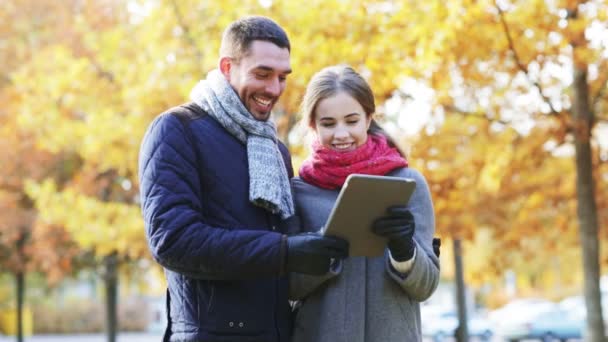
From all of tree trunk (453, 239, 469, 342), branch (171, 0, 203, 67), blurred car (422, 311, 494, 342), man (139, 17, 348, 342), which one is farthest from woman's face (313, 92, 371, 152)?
blurred car (422, 311, 494, 342)

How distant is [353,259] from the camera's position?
11.7 ft

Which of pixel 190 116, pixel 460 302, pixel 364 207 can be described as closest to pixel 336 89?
pixel 190 116

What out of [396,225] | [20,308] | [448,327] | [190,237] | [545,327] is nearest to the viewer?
[190,237]

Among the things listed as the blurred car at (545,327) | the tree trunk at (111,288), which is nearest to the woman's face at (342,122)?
the tree trunk at (111,288)

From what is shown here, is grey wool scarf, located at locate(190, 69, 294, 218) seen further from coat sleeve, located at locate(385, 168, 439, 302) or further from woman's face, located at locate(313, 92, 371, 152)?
coat sleeve, located at locate(385, 168, 439, 302)

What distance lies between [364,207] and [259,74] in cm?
64

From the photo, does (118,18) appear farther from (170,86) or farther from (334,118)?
(334,118)

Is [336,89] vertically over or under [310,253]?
over

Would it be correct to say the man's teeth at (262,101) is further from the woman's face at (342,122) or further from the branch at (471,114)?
the branch at (471,114)

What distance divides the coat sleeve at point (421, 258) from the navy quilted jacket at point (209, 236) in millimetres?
434

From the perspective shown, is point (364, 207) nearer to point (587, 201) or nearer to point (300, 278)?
point (300, 278)

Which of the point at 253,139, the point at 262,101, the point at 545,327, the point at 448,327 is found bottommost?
the point at 448,327

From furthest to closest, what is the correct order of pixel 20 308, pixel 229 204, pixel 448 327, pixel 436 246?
pixel 448 327 < pixel 20 308 < pixel 436 246 < pixel 229 204

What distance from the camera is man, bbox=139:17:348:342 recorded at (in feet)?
10.1
